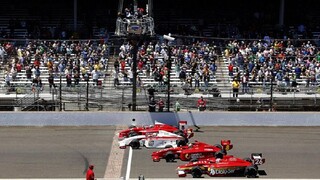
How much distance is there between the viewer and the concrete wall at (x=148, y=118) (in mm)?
33031

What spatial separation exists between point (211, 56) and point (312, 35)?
339 inches

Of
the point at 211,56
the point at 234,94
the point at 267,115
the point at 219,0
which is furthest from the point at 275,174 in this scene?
the point at 219,0

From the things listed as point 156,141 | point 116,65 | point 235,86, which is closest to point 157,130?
point 156,141

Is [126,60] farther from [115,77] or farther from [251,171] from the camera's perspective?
[251,171]

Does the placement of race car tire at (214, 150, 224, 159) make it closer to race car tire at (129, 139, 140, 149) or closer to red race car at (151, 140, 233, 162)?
red race car at (151, 140, 233, 162)

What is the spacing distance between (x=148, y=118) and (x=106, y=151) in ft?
16.1

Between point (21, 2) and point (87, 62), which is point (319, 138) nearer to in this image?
point (87, 62)

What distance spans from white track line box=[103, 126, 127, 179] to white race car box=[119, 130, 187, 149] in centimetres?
51

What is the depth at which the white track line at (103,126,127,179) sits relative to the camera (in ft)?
81.8

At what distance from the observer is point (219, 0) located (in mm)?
50781

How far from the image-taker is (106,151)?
2852 cm

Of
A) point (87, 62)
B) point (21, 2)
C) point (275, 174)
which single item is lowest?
point (275, 174)

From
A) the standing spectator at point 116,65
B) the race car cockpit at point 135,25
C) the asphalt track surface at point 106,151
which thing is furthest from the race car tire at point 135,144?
the standing spectator at point 116,65

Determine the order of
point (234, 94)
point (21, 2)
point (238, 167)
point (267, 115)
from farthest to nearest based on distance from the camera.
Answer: point (21, 2)
point (234, 94)
point (267, 115)
point (238, 167)
